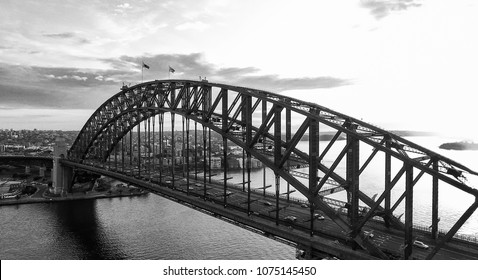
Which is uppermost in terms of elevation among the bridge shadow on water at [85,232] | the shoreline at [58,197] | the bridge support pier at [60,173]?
the bridge support pier at [60,173]

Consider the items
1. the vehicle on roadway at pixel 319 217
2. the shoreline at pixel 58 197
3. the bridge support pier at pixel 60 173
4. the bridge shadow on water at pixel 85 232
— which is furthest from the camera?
the bridge support pier at pixel 60 173

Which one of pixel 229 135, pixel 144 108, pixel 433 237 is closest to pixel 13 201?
pixel 144 108

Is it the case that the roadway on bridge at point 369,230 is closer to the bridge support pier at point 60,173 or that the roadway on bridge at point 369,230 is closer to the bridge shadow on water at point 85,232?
the bridge shadow on water at point 85,232

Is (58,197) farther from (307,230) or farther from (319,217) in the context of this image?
(307,230)

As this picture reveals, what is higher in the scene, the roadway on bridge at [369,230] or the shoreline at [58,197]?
the roadway on bridge at [369,230]

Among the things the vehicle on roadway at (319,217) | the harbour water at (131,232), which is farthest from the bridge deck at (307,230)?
the harbour water at (131,232)
